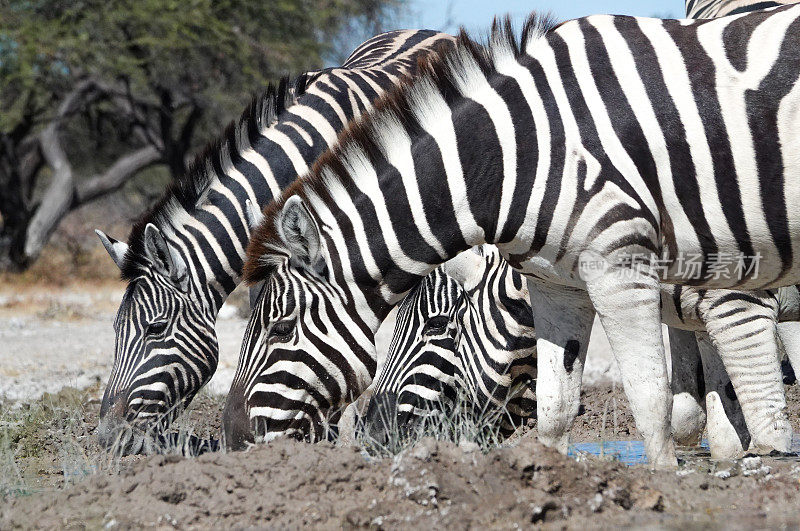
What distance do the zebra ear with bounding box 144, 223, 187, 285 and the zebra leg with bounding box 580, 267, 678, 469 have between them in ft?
8.16

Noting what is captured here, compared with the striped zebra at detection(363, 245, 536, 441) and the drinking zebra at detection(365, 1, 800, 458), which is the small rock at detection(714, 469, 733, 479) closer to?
the drinking zebra at detection(365, 1, 800, 458)

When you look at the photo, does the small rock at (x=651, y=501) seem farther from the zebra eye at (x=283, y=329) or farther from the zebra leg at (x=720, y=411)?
the zebra leg at (x=720, y=411)

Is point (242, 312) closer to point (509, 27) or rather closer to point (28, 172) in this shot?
point (509, 27)

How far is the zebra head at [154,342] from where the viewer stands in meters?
4.77

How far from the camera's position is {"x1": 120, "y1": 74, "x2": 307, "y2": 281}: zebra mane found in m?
5.00

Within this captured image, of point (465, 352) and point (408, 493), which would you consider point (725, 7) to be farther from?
point (408, 493)

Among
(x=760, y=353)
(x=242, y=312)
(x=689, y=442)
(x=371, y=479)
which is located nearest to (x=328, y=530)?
(x=371, y=479)

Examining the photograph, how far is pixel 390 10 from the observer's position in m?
19.2

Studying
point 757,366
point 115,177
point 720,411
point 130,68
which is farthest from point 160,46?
point 757,366

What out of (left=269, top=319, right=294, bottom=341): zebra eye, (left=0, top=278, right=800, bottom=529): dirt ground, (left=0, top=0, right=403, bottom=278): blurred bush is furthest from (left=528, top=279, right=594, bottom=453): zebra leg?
(left=0, top=0, right=403, bottom=278): blurred bush

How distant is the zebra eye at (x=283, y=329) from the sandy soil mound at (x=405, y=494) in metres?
0.62

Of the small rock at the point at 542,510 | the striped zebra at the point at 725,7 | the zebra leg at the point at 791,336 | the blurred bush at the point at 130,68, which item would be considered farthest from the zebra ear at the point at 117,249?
the blurred bush at the point at 130,68

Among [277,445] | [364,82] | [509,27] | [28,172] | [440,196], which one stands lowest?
[277,445]

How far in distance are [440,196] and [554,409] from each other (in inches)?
43.2
